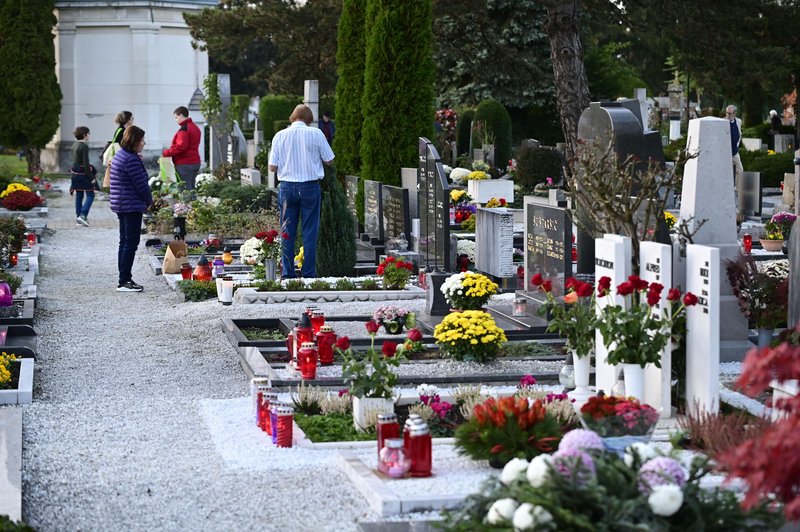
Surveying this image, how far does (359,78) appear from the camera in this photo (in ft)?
70.3

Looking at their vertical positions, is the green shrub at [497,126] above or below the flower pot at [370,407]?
above

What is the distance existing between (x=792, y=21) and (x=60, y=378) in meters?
20.3

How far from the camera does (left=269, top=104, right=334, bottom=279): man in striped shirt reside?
46.9 feet

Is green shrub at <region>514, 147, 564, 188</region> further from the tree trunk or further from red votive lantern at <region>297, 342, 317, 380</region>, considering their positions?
red votive lantern at <region>297, 342, 317, 380</region>

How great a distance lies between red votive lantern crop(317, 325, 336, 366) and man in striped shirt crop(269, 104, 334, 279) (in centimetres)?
444

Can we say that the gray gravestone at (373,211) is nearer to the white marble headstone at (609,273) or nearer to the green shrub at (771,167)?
the white marble headstone at (609,273)

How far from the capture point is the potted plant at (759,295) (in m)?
10.3

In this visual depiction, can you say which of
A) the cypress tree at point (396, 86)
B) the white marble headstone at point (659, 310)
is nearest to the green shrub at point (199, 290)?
the cypress tree at point (396, 86)

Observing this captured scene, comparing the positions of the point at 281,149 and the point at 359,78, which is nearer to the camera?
the point at 281,149

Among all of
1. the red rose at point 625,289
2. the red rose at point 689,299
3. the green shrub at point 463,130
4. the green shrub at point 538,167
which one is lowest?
the red rose at point 689,299

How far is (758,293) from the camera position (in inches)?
Answer: 406

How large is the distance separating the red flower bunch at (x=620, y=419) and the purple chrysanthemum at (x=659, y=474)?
1172 mm

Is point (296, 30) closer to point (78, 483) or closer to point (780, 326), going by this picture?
point (780, 326)

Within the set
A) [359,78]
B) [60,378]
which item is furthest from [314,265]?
[359,78]
